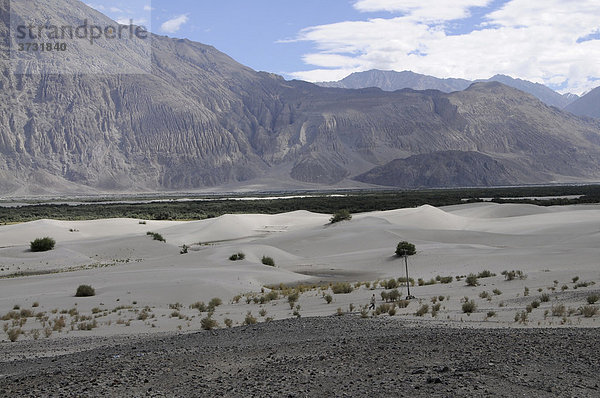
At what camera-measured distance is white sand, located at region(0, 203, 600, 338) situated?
1784 centimetres

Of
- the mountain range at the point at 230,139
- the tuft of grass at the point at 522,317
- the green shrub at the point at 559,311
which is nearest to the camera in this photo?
the tuft of grass at the point at 522,317

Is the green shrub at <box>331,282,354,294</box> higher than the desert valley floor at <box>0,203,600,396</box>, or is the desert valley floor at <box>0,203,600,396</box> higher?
the desert valley floor at <box>0,203,600,396</box>

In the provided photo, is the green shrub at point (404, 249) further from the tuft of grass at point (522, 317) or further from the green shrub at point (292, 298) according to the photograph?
the tuft of grass at point (522, 317)

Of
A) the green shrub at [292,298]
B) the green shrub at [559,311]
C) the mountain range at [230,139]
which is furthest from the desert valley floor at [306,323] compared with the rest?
the mountain range at [230,139]

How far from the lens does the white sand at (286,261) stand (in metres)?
17.8

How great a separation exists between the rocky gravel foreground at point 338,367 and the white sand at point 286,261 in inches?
145

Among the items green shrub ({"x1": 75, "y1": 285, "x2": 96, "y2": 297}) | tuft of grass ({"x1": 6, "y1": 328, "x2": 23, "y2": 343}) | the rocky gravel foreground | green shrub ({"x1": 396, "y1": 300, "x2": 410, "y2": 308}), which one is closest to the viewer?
the rocky gravel foreground

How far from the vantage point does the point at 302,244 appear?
140 ft

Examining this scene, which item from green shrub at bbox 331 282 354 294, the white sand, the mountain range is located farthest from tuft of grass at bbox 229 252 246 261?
the mountain range

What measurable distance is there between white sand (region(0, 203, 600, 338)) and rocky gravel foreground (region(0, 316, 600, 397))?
3.68m

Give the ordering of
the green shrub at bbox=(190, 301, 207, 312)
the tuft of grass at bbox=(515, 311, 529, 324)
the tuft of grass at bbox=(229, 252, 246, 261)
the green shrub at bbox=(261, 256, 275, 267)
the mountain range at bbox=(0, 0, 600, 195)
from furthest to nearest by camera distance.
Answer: the mountain range at bbox=(0, 0, 600, 195) → the green shrub at bbox=(261, 256, 275, 267) → the tuft of grass at bbox=(229, 252, 246, 261) → the green shrub at bbox=(190, 301, 207, 312) → the tuft of grass at bbox=(515, 311, 529, 324)

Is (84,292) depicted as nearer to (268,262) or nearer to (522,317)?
(268,262)

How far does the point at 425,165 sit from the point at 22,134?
104m

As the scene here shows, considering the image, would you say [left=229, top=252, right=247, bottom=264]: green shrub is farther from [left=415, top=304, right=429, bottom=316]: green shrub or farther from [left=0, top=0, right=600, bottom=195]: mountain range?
[left=0, top=0, right=600, bottom=195]: mountain range
